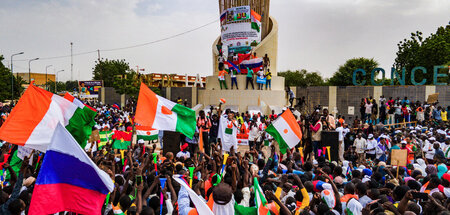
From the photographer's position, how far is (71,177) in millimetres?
3996

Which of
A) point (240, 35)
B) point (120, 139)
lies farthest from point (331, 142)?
point (240, 35)

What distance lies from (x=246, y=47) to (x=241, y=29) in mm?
1464

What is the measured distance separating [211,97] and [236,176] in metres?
20.4

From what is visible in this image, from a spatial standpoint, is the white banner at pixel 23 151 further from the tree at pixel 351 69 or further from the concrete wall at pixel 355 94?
the tree at pixel 351 69

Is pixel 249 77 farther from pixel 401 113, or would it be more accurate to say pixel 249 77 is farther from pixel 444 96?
pixel 444 96

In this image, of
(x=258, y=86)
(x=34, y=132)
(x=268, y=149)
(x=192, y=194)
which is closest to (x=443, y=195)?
(x=192, y=194)

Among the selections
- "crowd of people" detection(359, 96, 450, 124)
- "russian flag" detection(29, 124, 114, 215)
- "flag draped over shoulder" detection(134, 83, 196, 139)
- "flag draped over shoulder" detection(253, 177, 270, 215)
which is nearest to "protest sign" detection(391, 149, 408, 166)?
"flag draped over shoulder" detection(253, 177, 270, 215)

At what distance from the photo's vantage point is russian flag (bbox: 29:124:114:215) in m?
3.90

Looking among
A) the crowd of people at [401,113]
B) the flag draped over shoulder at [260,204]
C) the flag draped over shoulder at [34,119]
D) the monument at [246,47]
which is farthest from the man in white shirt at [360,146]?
the monument at [246,47]

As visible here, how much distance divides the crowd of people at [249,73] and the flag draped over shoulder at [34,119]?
18312 millimetres

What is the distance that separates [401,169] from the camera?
6.53 m

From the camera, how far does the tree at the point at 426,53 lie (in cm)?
3506

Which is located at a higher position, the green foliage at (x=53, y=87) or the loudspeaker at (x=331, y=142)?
the green foliage at (x=53, y=87)

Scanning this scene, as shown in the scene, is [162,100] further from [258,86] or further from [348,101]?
[348,101]
